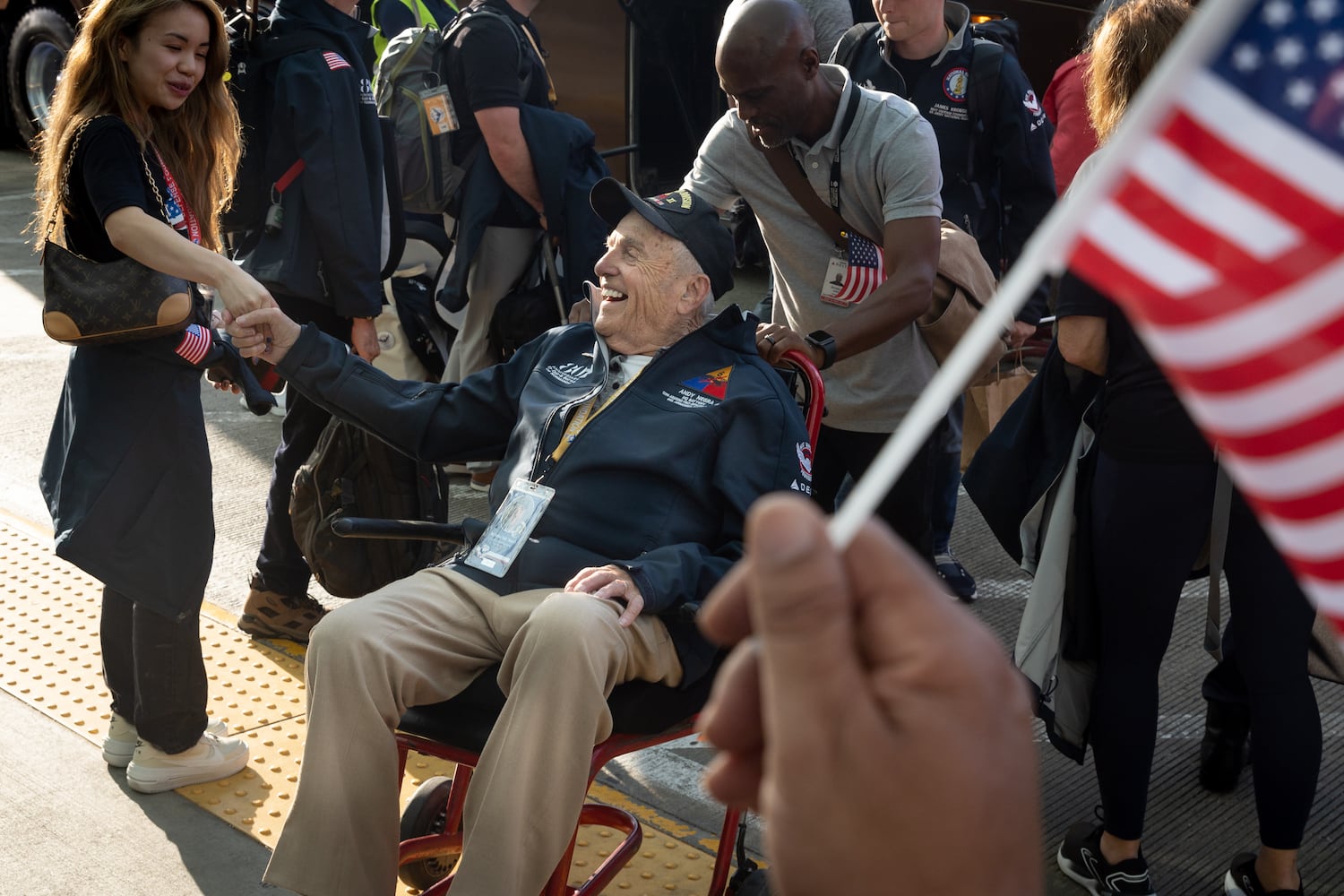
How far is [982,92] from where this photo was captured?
455 cm

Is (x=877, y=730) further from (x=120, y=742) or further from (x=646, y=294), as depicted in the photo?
(x=120, y=742)

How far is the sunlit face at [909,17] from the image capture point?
14.7 feet

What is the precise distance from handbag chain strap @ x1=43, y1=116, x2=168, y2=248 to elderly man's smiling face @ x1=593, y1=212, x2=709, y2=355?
0.96 metres

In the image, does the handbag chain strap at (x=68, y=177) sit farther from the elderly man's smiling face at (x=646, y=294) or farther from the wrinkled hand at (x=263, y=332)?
the elderly man's smiling face at (x=646, y=294)

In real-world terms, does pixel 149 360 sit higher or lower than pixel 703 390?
lower

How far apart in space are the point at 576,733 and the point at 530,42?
10.0 ft

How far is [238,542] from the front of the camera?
16.8 ft

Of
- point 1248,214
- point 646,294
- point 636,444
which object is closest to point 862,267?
point 646,294

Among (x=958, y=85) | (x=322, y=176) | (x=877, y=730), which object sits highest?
(x=877, y=730)

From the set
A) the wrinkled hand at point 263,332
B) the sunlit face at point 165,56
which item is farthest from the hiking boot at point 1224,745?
the sunlit face at point 165,56

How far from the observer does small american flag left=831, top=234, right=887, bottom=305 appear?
143 inches

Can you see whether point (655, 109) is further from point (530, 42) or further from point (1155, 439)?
point (1155, 439)

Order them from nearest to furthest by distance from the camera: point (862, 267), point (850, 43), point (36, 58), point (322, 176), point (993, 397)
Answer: point (862, 267), point (322, 176), point (850, 43), point (993, 397), point (36, 58)

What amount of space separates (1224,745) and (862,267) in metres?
1.45
